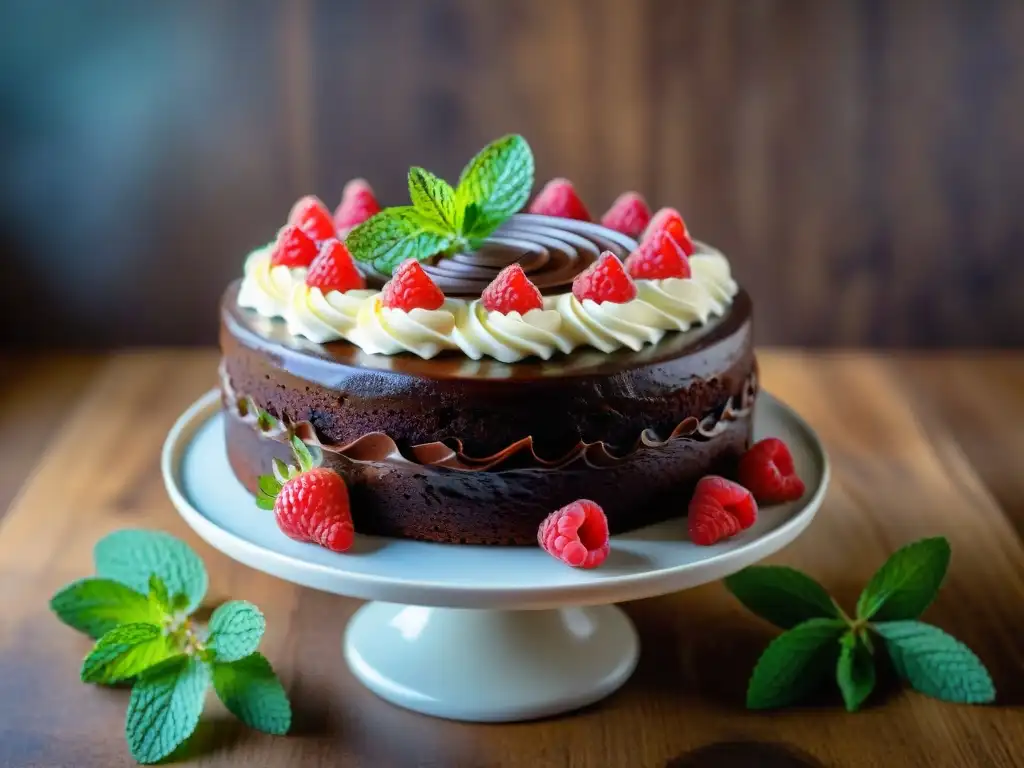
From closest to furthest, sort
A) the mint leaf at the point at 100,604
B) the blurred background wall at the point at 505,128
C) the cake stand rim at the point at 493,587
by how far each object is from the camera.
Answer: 1. the cake stand rim at the point at 493,587
2. the mint leaf at the point at 100,604
3. the blurred background wall at the point at 505,128

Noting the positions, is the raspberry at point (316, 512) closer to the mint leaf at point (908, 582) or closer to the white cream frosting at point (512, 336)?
the white cream frosting at point (512, 336)

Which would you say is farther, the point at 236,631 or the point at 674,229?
the point at 674,229

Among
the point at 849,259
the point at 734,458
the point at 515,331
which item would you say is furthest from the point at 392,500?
the point at 849,259

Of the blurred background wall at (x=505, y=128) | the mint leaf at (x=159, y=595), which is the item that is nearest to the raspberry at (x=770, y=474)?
the mint leaf at (x=159, y=595)

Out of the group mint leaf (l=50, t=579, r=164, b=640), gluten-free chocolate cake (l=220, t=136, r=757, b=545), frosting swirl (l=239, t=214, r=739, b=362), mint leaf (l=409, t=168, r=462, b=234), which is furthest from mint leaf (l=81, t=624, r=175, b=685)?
mint leaf (l=409, t=168, r=462, b=234)

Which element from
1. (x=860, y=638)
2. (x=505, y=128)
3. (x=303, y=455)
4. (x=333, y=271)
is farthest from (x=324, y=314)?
(x=505, y=128)

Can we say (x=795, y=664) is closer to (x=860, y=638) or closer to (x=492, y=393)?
(x=860, y=638)

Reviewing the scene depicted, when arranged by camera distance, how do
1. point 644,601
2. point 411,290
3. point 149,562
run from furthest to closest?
point 644,601 → point 149,562 → point 411,290
